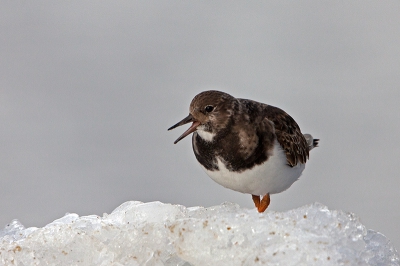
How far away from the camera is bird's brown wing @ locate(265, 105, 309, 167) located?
23.7 feet

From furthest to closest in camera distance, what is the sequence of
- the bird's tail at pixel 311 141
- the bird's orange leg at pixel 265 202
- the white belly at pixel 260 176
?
the bird's tail at pixel 311 141, the bird's orange leg at pixel 265 202, the white belly at pixel 260 176

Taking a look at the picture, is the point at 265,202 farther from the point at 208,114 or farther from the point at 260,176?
the point at 208,114

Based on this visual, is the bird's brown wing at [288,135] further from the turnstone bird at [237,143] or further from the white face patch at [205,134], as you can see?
the white face patch at [205,134]

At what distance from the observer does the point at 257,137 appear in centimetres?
675

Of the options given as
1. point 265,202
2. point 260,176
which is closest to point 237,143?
point 260,176

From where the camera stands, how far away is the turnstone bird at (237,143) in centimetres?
657

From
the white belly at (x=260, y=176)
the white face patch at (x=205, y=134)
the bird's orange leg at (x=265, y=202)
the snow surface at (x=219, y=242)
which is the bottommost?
the snow surface at (x=219, y=242)

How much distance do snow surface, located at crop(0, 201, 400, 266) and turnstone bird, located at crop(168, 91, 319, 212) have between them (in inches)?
57.9

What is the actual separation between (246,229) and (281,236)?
283mm

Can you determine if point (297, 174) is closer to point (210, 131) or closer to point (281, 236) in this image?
point (210, 131)

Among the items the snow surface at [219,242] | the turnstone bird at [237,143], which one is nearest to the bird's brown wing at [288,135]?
the turnstone bird at [237,143]

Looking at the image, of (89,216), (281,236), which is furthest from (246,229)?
(89,216)

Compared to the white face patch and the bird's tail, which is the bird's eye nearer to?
the white face patch

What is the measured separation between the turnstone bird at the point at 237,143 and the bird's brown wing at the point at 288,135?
21 millimetres
